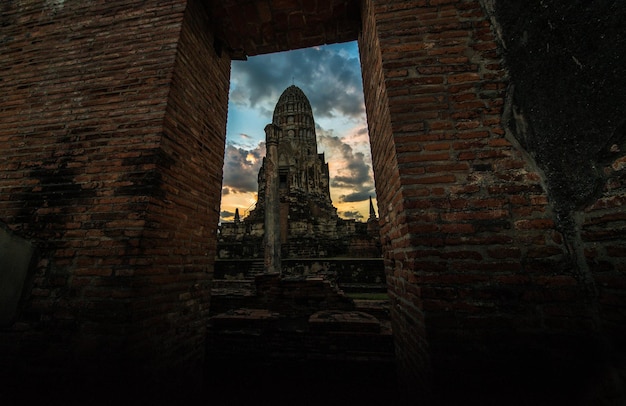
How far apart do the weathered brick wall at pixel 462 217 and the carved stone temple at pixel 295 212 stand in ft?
28.5

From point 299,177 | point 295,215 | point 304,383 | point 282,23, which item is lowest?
point 304,383

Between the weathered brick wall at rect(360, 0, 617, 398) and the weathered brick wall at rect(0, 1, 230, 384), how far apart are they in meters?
2.27

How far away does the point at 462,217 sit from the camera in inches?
64.7

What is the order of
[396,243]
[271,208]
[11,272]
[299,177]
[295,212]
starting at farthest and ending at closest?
[299,177] → [295,212] → [271,208] → [396,243] → [11,272]

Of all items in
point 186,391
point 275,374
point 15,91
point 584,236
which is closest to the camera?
point 584,236

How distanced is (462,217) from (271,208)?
30.4 ft

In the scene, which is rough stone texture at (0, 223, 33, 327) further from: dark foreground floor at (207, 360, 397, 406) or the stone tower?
the stone tower

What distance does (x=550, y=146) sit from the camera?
1.58m

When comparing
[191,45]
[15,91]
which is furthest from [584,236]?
[15,91]

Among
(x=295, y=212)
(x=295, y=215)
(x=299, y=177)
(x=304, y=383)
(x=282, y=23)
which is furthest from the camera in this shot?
(x=299, y=177)

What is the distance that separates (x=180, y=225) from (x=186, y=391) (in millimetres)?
1854

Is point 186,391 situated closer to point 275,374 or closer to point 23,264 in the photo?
point 275,374

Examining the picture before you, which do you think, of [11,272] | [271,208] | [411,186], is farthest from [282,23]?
[271,208]

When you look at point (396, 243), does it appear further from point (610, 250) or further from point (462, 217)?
point (610, 250)
